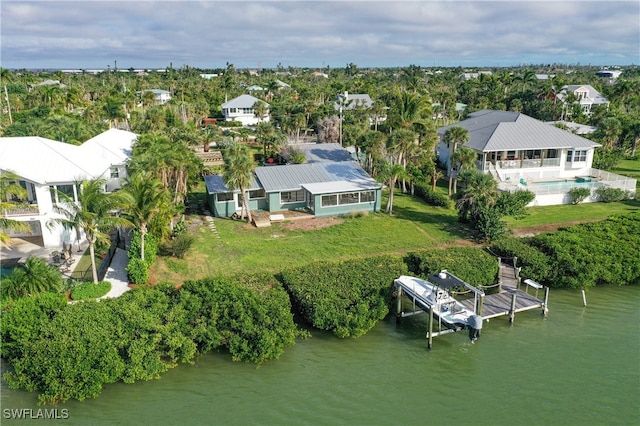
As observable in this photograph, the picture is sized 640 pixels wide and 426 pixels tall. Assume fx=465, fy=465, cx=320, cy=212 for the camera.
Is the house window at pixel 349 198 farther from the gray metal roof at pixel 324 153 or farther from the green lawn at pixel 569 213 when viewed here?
the green lawn at pixel 569 213

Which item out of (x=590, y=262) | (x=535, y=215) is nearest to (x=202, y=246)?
(x=590, y=262)

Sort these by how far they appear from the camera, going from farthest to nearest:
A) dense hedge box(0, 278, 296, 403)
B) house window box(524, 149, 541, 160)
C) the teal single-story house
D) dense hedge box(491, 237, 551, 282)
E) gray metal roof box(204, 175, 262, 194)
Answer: house window box(524, 149, 541, 160), the teal single-story house, gray metal roof box(204, 175, 262, 194), dense hedge box(491, 237, 551, 282), dense hedge box(0, 278, 296, 403)

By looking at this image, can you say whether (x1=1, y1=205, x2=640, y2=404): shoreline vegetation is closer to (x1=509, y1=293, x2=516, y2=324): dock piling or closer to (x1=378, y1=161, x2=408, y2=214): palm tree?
(x1=509, y1=293, x2=516, y2=324): dock piling

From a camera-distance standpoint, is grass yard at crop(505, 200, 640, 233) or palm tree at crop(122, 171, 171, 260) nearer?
palm tree at crop(122, 171, 171, 260)

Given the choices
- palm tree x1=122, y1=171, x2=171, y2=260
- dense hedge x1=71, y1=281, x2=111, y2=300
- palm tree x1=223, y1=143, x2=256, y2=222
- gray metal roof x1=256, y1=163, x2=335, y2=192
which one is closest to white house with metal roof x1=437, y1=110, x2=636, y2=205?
gray metal roof x1=256, y1=163, x2=335, y2=192

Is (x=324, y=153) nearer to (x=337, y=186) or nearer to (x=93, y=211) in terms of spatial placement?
(x=337, y=186)

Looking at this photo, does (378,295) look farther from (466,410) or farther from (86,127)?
(86,127)

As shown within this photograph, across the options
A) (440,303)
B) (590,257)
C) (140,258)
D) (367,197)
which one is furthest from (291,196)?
(590,257)
